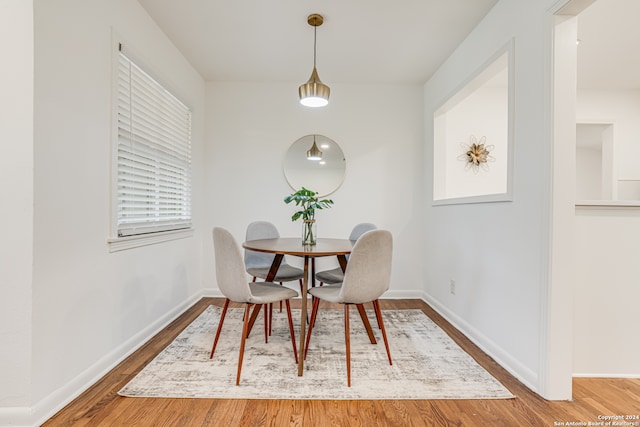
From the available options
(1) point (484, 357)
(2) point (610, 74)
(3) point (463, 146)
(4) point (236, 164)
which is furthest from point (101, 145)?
(2) point (610, 74)

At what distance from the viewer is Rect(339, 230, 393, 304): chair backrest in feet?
5.70

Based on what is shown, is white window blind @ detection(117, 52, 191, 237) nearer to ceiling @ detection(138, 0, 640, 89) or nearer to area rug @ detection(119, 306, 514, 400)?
ceiling @ detection(138, 0, 640, 89)

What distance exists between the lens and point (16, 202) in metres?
1.37

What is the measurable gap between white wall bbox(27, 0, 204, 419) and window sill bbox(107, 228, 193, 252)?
0.05 m

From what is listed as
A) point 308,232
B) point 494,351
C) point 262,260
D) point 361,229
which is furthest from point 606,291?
point 262,260

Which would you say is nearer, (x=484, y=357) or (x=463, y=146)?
(x=484, y=357)

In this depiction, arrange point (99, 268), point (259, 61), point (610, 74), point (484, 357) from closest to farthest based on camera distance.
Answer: point (99, 268)
point (484, 357)
point (259, 61)
point (610, 74)

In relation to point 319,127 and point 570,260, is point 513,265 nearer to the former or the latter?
point 570,260

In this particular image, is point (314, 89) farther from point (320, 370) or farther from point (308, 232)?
point (320, 370)

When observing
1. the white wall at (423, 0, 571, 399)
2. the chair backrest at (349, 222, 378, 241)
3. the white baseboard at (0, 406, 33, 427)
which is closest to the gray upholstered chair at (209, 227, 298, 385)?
the white baseboard at (0, 406, 33, 427)

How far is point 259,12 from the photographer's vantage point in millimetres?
2270

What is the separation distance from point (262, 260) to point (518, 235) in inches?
80.7

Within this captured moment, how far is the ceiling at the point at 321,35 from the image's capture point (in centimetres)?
221

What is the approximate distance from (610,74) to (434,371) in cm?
367
